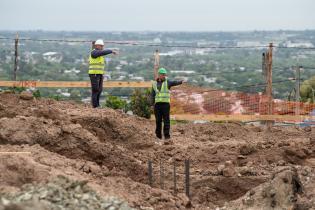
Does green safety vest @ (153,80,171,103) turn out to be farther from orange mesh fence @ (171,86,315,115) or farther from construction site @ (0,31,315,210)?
orange mesh fence @ (171,86,315,115)

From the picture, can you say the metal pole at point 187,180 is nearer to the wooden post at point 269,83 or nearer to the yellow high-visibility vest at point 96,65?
the yellow high-visibility vest at point 96,65

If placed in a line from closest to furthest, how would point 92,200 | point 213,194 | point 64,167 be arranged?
point 92,200 → point 64,167 → point 213,194

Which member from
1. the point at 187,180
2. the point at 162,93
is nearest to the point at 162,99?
the point at 162,93

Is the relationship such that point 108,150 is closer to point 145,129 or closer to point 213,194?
point 213,194

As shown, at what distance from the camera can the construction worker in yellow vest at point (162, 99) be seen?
1967cm

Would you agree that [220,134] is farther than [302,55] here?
No

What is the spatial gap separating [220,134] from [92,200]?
10.3m

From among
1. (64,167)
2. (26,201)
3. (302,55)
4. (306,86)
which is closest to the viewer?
(26,201)

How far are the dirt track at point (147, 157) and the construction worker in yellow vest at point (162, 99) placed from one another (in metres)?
0.38

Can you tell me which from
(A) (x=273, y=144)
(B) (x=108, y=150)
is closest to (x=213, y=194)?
(B) (x=108, y=150)

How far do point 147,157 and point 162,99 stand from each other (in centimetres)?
296

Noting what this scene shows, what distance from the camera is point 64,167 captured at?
516 inches

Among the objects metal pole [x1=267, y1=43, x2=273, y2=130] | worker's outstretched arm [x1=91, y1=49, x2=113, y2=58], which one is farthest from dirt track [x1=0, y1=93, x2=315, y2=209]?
worker's outstretched arm [x1=91, y1=49, x2=113, y2=58]

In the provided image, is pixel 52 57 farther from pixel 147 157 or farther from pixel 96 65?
pixel 147 157
